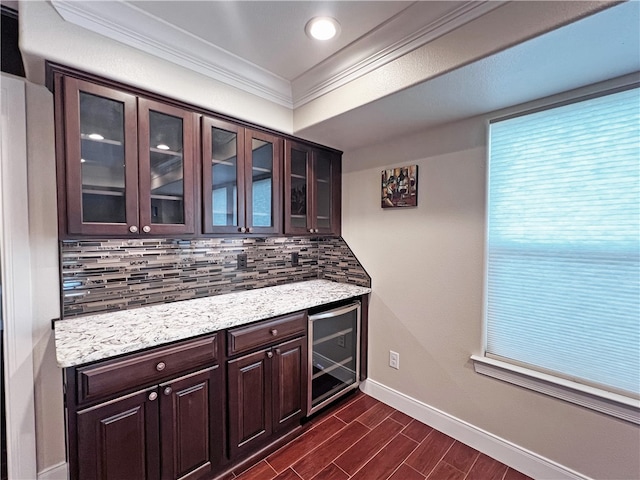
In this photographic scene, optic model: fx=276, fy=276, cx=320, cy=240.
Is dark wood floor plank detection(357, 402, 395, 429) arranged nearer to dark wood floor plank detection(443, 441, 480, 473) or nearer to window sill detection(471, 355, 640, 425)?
dark wood floor plank detection(443, 441, 480, 473)

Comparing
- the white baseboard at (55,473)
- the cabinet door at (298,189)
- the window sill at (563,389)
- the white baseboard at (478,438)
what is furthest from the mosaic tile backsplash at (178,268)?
the window sill at (563,389)

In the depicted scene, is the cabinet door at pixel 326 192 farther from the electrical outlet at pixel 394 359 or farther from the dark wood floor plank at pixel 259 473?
the dark wood floor plank at pixel 259 473

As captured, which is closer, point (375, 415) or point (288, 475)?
point (288, 475)

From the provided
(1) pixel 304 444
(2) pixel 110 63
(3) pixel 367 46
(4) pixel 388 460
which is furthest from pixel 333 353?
(2) pixel 110 63

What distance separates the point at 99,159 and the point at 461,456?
2.77 m

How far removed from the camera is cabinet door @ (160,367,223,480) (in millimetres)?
1363

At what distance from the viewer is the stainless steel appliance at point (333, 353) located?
80.6 inches

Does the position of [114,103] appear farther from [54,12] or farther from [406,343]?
[406,343]

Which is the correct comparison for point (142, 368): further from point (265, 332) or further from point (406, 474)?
point (406, 474)

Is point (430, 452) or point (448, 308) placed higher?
point (448, 308)

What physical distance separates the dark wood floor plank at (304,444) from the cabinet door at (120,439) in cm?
70

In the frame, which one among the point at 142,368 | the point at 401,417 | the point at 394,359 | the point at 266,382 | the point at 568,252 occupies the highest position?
the point at 568,252

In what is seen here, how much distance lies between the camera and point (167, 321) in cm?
153

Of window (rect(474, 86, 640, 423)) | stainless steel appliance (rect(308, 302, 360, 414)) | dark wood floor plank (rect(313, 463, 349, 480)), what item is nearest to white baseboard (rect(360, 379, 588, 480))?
stainless steel appliance (rect(308, 302, 360, 414))
